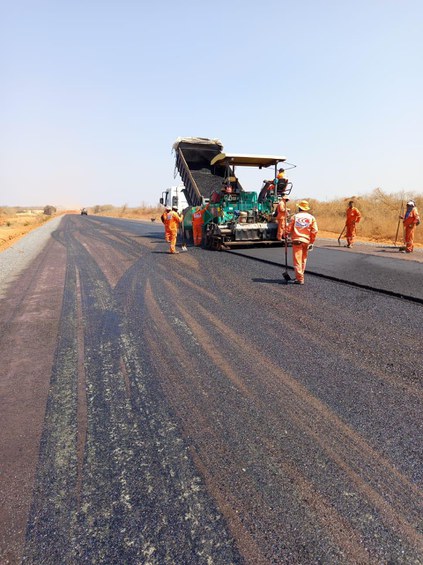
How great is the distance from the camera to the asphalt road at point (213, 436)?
1771mm

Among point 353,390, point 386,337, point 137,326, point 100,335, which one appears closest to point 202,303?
point 137,326

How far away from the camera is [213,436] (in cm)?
252

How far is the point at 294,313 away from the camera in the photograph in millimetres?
5266

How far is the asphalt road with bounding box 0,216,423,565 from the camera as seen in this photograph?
177 centimetres

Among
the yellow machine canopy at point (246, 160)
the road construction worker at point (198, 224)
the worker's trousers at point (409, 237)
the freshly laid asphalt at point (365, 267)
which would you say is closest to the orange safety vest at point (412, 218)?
the worker's trousers at point (409, 237)

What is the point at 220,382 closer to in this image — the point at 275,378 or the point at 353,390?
the point at 275,378

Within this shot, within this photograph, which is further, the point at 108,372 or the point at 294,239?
the point at 294,239

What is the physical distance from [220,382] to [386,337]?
216 centimetres

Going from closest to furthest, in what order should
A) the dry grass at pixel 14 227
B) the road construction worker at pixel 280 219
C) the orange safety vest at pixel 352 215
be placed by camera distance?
the road construction worker at pixel 280 219 < the orange safety vest at pixel 352 215 < the dry grass at pixel 14 227

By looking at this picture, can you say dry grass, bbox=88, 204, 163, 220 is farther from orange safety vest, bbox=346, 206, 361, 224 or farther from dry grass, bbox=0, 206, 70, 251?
orange safety vest, bbox=346, 206, 361, 224

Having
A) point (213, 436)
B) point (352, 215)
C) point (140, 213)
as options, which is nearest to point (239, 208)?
point (352, 215)

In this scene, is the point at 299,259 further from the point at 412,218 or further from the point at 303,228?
the point at 412,218

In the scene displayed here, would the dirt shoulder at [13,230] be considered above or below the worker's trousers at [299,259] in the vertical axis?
below

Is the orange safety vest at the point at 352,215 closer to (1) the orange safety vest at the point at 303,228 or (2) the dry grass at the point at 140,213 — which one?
(1) the orange safety vest at the point at 303,228
